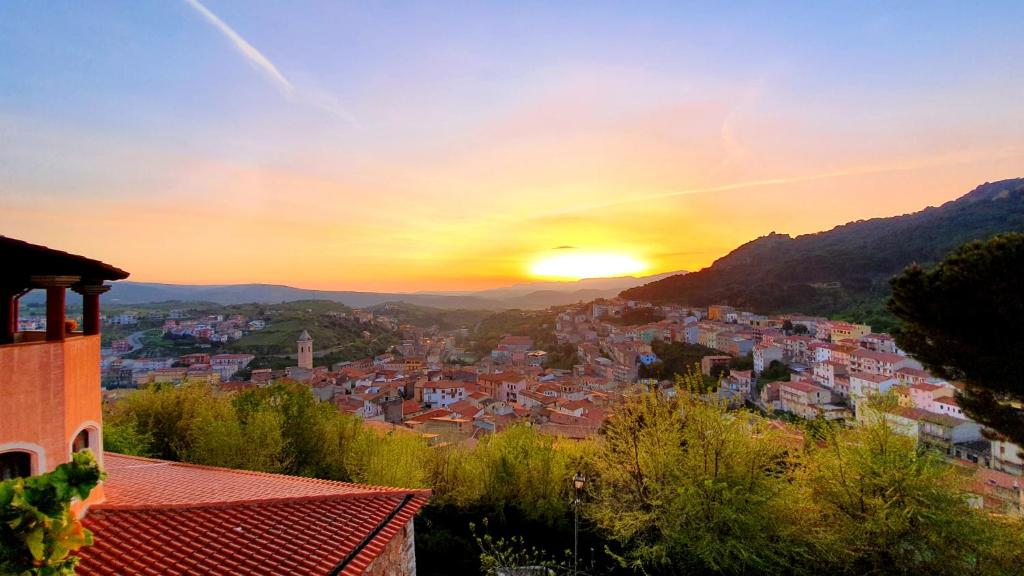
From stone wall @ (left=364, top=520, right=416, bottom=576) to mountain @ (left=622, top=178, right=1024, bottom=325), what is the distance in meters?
69.4

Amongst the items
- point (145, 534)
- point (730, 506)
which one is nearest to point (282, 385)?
point (145, 534)

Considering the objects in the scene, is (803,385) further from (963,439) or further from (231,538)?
(231,538)

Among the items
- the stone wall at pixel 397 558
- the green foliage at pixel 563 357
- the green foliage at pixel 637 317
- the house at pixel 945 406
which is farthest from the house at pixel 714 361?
the stone wall at pixel 397 558

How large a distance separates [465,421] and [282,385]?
22.9 metres

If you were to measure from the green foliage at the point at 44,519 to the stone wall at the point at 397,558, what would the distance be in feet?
11.5

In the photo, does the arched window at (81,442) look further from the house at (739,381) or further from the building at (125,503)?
the house at (739,381)

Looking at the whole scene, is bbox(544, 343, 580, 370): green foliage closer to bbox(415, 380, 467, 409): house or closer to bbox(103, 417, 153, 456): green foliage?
bbox(415, 380, 467, 409): house

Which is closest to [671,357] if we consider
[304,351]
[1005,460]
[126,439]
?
[1005,460]

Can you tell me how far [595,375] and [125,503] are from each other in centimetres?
6297

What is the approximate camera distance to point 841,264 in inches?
3627

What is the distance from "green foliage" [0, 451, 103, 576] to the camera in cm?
276

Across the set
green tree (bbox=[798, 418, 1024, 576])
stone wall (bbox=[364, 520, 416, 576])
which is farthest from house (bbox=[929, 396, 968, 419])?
stone wall (bbox=[364, 520, 416, 576])

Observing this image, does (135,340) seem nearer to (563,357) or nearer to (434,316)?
(563,357)

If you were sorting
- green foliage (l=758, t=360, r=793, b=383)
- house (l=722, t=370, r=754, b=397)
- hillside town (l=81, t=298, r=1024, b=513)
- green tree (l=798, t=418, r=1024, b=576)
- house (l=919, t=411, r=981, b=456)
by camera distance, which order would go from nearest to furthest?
green tree (l=798, t=418, r=1024, b=576), house (l=919, t=411, r=981, b=456), hillside town (l=81, t=298, r=1024, b=513), house (l=722, t=370, r=754, b=397), green foliage (l=758, t=360, r=793, b=383)
